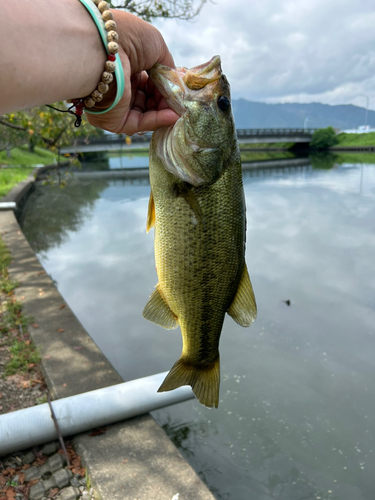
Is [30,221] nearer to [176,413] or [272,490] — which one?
[176,413]

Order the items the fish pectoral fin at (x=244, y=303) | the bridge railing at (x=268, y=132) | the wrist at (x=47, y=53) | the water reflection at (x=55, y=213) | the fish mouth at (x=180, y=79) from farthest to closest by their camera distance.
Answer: the bridge railing at (x=268, y=132) → the water reflection at (x=55, y=213) → the fish pectoral fin at (x=244, y=303) → the fish mouth at (x=180, y=79) → the wrist at (x=47, y=53)

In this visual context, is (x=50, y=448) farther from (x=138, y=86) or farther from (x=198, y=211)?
(x=138, y=86)

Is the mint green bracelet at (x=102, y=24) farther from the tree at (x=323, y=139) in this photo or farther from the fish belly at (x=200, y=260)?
the tree at (x=323, y=139)

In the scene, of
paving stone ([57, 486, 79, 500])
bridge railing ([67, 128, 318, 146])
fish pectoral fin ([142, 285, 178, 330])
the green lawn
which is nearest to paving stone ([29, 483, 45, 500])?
paving stone ([57, 486, 79, 500])

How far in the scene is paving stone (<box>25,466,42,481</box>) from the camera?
2753 millimetres

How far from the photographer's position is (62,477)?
271cm

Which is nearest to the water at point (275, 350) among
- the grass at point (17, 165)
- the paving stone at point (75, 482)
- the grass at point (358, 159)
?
the paving stone at point (75, 482)

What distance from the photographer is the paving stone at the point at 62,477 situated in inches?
106

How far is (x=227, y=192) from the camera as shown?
1712 mm

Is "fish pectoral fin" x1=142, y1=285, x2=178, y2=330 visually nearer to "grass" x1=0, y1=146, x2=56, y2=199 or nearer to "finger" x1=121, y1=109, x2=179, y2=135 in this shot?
"finger" x1=121, y1=109, x2=179, y2=135

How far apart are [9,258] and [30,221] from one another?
6736 mm

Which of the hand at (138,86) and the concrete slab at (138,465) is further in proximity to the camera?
the concrete slab at (138,465)

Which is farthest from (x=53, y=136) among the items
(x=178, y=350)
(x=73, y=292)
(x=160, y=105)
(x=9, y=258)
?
(x=160, y=105)

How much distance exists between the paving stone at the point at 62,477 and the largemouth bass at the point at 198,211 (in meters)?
1.42
